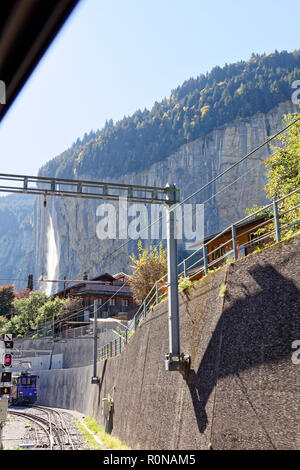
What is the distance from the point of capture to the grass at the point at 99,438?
18547 millimetres

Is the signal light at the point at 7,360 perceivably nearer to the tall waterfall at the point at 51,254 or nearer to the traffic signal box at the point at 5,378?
the traffic signal box at the point at 5,378

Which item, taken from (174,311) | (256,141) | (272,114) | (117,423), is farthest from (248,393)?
(272,114)

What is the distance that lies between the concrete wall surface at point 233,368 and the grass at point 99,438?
41.6 inches

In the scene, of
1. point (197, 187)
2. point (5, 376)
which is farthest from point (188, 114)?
point (5, 376)

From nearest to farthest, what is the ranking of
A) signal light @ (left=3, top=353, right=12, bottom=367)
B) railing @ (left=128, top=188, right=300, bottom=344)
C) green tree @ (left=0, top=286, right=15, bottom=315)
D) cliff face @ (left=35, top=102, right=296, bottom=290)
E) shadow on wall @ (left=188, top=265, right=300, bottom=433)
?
shadow on wall @ (left=188, top=265, right=300, bottom=433) → railing @ (left=128, top=188, right=300, bottom=344) → signal light @ (left=3, top=353, right=12, bottom=367) → green tree @ (left=0, top=286, right=15, bottom=315) → cliff face @ (left=35, top=102, right=296, bottom=290)

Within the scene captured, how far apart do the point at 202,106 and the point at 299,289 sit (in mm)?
154388

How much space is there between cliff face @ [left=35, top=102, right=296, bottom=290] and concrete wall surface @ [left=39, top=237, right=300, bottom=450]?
104 metres

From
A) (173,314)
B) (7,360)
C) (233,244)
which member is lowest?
(7,360)

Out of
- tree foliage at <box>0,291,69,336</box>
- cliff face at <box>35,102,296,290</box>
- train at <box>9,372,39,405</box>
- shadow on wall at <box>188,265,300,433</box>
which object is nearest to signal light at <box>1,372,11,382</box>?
shadow on wall at <box>188,265,300,433</box>

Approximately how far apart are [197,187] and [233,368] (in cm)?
12012

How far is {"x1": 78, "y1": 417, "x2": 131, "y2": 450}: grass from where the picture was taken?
60.8 ft

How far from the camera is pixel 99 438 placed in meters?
22.6

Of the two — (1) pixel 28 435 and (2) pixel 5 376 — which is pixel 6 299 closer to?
(1) pixel 28 435

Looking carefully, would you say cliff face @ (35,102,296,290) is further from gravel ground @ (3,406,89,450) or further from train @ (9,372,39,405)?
gravel ground @ (3,406,89,450)
